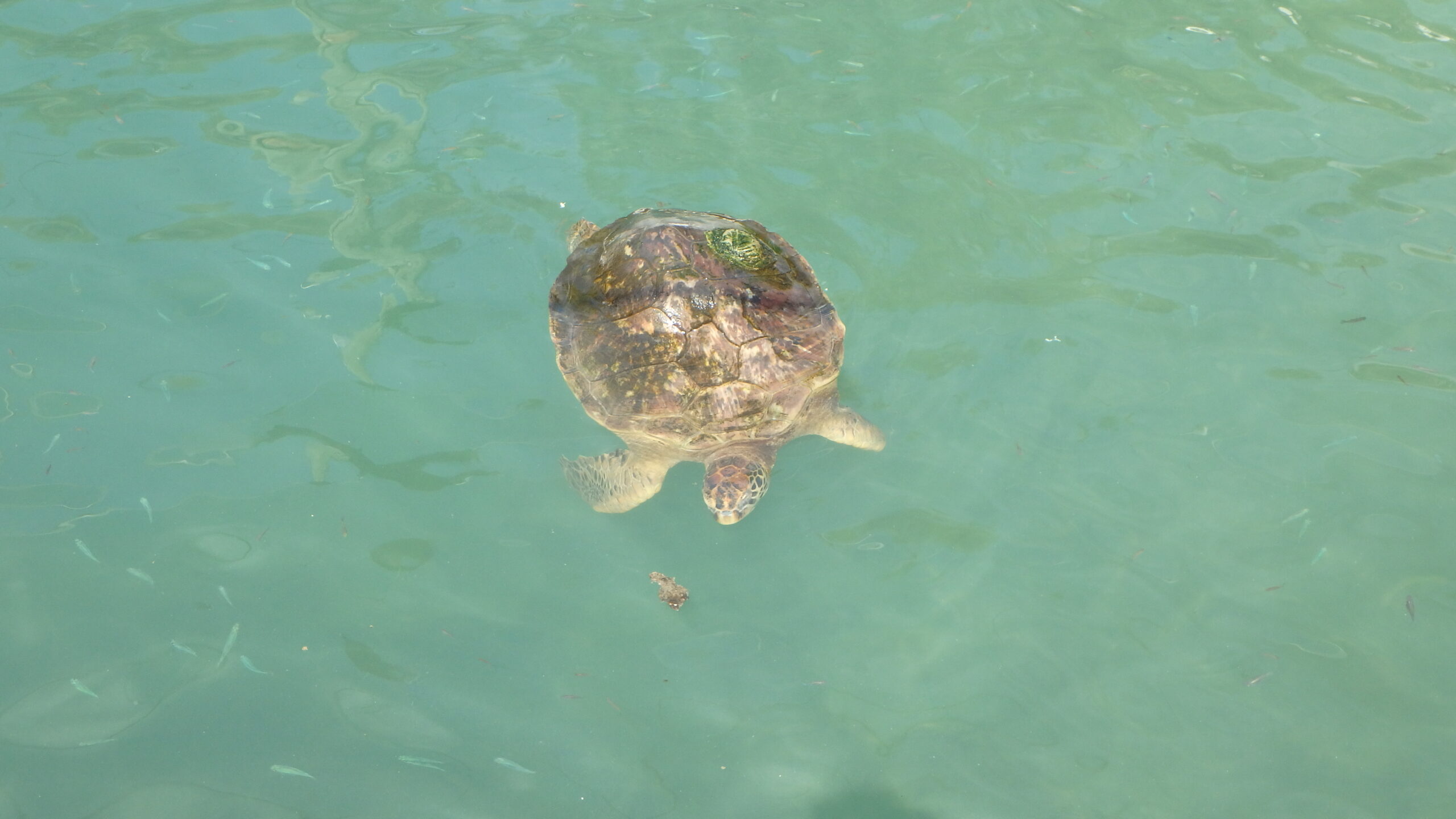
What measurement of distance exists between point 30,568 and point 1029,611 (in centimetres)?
575

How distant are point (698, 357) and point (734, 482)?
2.52 ft

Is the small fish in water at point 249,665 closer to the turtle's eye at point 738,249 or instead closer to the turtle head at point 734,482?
the turtle head at point 734,482

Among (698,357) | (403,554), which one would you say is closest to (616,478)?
(698,357)

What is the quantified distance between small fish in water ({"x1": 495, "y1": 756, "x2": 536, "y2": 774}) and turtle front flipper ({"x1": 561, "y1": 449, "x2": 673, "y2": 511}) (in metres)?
1.50

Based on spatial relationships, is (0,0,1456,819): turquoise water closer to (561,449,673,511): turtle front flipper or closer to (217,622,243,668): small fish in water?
(217,622,243,668): small fish in water

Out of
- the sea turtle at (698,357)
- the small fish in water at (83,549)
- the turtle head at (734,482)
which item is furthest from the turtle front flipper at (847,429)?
the small fish in water at (83,549)

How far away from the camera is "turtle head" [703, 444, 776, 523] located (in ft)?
15.5

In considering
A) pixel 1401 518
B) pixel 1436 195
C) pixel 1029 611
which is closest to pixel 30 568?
pixel 1029 611

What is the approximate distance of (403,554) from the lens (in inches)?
190

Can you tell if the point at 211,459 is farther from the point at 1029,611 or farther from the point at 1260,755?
the point at 1260,755

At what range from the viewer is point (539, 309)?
5789 millimetres

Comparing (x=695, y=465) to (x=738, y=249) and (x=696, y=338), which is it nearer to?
(x=696, y=338)

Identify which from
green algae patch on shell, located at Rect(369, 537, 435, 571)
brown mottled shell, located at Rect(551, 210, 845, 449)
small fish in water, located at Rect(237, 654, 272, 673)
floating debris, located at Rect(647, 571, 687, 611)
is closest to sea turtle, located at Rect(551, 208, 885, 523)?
brown mottled shell, located at Rect(551, 210, 845, 449)

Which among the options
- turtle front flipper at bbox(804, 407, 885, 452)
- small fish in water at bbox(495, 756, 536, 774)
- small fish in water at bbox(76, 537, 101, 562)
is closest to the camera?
small fish in water at bbox(495, 756, 536, 774)
